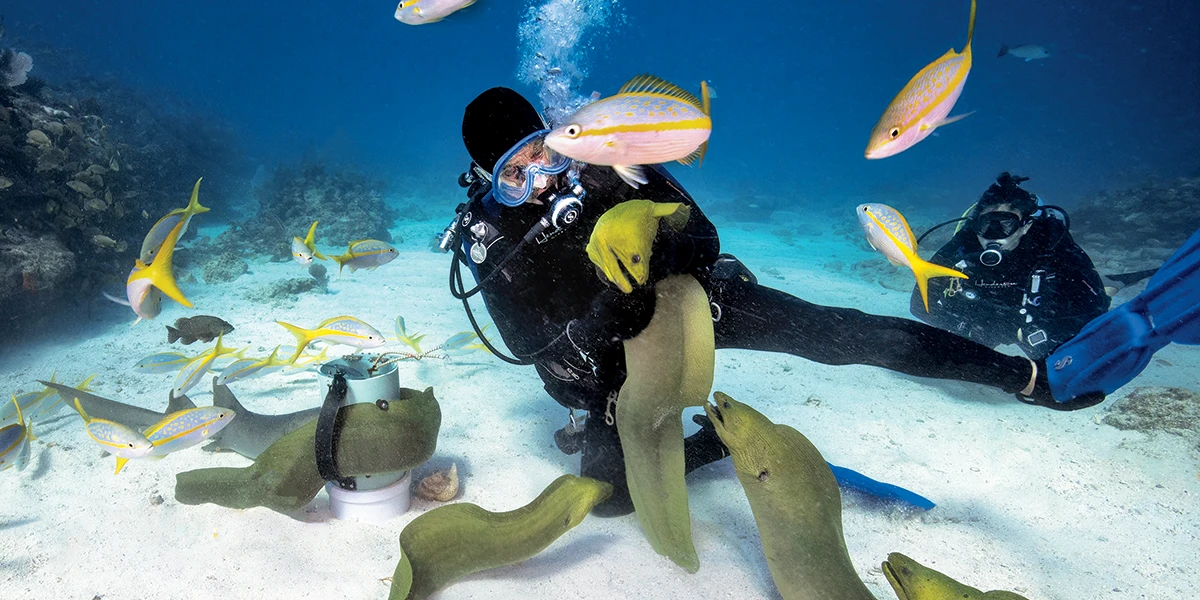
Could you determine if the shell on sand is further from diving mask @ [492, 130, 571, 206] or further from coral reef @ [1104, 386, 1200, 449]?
coral reef @ [1104, 386, 1200, 449]

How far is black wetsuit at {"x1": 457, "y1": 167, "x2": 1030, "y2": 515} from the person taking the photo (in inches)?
110

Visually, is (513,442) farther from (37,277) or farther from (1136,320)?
(37,277)

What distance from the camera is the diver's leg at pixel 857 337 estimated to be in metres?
2.94

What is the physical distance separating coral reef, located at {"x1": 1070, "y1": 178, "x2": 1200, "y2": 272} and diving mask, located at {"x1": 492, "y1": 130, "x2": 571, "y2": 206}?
1557cm

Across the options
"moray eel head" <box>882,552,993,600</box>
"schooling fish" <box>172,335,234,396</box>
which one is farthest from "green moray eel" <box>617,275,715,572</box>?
"schooling fish" <box>172,335,234,396</box>

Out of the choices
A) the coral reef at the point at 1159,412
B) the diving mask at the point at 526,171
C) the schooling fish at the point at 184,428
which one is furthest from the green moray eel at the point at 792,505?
the coral reef at the point at 1159,412

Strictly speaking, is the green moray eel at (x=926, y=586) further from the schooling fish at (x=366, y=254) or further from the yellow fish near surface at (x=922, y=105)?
the schooling fish at (x=366, y=254)

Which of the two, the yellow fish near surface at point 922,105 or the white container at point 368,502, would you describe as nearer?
the yellow fish near surface at point 922,105

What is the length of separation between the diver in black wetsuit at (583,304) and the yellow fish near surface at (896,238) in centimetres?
59

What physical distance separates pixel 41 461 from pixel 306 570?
266cm

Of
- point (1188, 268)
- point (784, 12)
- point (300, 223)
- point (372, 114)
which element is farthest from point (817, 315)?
point (372, 114)

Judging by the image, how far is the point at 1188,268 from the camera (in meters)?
3.01

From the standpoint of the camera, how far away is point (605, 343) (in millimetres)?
2553

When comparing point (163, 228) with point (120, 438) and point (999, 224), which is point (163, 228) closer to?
point (120, 438)
